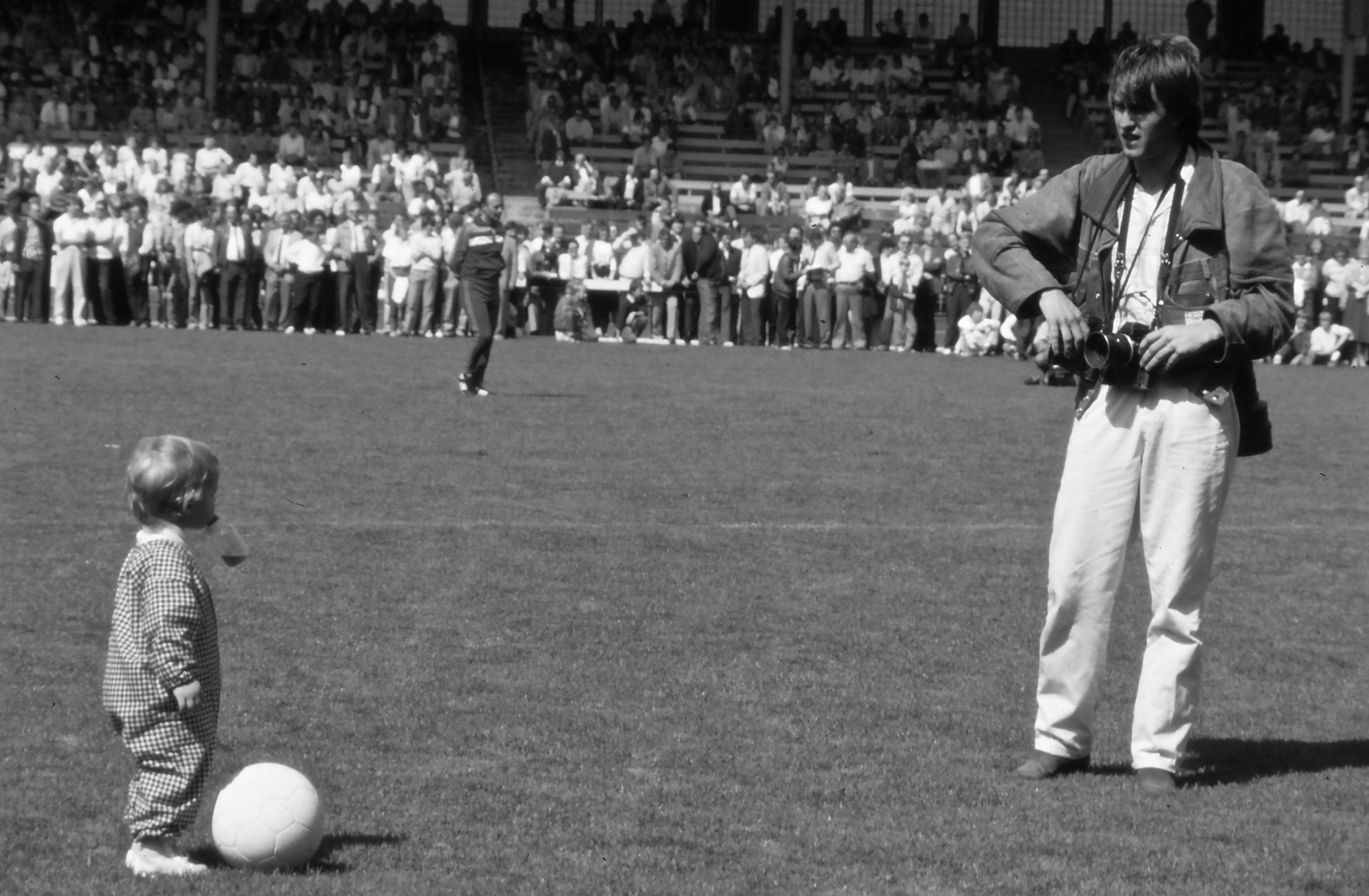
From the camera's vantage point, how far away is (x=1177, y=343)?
203 inches

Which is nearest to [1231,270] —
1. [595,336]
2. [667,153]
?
[595,336]

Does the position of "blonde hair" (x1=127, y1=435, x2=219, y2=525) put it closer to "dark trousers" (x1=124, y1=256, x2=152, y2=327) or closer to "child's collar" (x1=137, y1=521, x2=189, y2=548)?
"child's collar" (x1=137, y1=521, x2=189, y2=548)

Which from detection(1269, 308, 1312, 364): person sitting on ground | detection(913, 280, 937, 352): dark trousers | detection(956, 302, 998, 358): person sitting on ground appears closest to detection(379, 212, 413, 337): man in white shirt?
detection(913, 280, 937, 352): dark trousers

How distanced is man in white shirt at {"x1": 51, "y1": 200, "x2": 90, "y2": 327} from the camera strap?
77.3 ft

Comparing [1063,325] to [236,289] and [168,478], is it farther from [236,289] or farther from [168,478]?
[236,289]

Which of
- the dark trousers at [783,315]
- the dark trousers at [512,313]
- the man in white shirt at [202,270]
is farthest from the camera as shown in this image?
the dark trousers at [783,315]

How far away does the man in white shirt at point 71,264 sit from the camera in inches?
1070

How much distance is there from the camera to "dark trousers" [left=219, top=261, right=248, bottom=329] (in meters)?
27.8

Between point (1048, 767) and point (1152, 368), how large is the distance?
3.93 ft

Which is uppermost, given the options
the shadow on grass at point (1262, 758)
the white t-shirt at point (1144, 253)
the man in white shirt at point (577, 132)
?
the man in white shirt at point (577, 132)

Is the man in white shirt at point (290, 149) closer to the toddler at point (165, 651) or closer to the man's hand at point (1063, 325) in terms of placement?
the man's hand at point (1063, 325)

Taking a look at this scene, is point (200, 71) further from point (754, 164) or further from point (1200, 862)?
point (1200, 862)

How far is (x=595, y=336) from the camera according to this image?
29203 mm

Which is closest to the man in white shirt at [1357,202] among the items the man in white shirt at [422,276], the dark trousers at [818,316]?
the dark trousers at [818,316]
